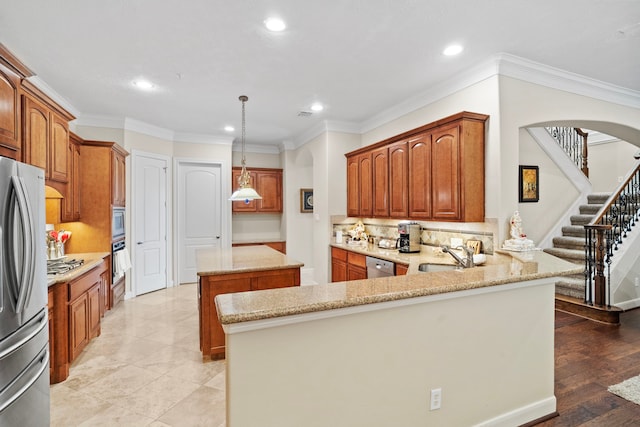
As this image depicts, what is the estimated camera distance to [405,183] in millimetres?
4016

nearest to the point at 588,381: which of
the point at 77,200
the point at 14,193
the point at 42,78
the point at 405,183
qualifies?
the point at 405,183

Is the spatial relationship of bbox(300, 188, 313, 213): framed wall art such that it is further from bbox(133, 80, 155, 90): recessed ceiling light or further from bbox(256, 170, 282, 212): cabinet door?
bbox(133, 80, 155, 90): recessed ceiling light

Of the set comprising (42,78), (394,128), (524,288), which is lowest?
(524,288)

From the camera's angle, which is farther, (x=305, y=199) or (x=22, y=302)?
(x=305, y=199)

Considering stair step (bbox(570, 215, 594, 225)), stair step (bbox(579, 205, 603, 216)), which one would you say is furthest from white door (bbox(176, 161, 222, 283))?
stair step (bbox(579, 205, 603, 216))

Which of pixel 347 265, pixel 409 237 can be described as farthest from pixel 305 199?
pixel 409 237

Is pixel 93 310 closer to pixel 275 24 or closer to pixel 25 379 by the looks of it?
pixel 25 379

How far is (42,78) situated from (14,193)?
2618 millimetres

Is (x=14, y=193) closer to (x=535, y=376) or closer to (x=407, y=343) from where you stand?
(x=407, y=343)

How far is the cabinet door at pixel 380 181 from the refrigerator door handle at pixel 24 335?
143 inches

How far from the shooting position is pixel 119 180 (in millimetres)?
4645

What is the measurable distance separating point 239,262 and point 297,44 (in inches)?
84.0

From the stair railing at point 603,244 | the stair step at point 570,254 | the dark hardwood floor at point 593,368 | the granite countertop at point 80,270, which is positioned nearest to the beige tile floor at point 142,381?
the granite countertop at point 80,270

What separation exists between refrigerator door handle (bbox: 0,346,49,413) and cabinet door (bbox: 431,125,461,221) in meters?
3.47
